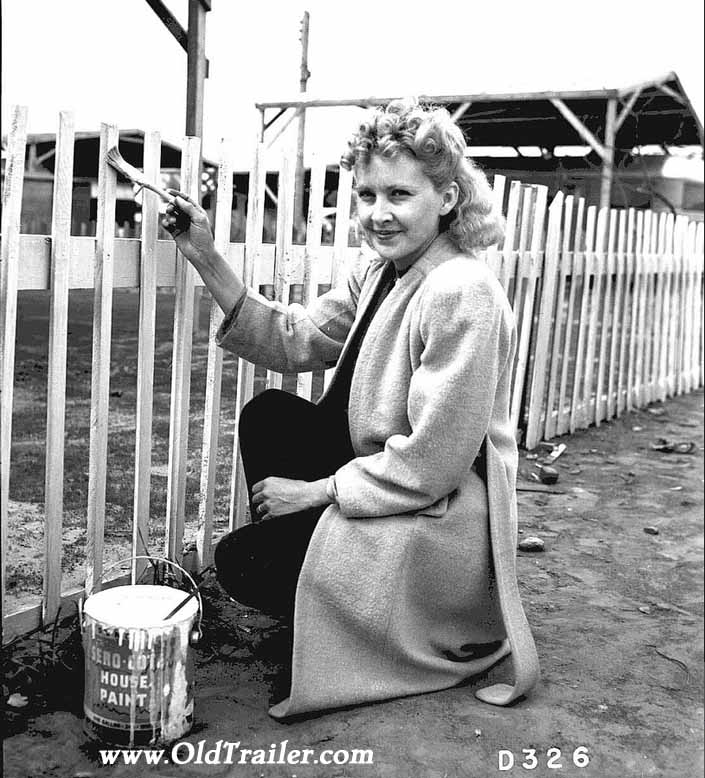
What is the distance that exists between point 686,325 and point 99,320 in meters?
7.05

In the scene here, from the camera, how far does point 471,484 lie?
105 inches

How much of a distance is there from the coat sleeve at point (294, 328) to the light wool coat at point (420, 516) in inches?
16.7

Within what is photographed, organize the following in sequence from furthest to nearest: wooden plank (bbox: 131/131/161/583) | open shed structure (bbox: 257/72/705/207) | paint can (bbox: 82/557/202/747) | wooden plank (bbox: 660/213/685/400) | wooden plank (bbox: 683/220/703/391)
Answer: open shed structure (bbox: 257/72/705/207) → wooden plank (bbox: 683/220/703/391) → wooden plank (bbox: 660/213/685/400) → wooden plank (bbox: 131/131/161/583) → paint can (bbox: 82/557/202/747)

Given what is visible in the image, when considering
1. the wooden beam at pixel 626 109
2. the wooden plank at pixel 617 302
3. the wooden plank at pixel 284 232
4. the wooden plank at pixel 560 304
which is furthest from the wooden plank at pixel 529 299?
the wooden beam at pixel 626 109

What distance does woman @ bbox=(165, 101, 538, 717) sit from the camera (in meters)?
2.49

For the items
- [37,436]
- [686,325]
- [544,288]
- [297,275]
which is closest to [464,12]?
[297,275]

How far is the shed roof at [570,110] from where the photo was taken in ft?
31.5

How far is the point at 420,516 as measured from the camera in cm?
256

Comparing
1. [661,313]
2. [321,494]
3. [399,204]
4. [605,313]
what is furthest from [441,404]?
[661,313]

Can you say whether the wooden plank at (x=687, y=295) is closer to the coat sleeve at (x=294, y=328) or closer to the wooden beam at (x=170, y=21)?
the wooden beam at (x=170, y=21)

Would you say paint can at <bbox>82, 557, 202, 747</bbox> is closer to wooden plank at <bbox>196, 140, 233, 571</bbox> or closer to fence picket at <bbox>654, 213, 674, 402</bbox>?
wooden plank at <bbox>196, 140, 233, 571</bbox>

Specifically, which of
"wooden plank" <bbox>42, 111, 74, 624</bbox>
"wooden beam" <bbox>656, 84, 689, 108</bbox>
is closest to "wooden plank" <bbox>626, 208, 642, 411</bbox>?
"wooden plank" <bbox>42, 111, 74, 624</bbox>

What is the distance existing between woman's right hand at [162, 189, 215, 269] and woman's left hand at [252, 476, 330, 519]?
799 millimetres

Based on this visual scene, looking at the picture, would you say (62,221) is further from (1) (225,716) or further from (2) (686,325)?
(2) (686,325)
